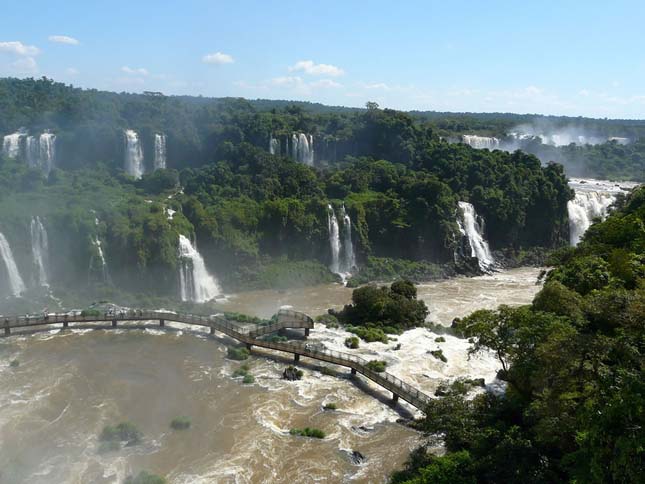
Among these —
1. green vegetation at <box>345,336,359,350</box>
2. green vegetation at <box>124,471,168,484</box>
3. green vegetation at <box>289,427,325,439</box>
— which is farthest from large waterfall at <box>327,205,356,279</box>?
green vegetation at <box>124,471,168,484</box>

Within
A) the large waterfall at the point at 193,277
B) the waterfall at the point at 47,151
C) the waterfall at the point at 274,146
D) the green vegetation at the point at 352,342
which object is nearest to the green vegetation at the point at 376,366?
the green vegetation at the point at 352,342

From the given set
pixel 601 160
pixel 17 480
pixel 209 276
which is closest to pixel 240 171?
pixel 209 276

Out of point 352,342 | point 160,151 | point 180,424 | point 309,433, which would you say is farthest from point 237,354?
point 160,151

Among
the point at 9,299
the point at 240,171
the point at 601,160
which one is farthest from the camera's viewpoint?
the point at 601,160

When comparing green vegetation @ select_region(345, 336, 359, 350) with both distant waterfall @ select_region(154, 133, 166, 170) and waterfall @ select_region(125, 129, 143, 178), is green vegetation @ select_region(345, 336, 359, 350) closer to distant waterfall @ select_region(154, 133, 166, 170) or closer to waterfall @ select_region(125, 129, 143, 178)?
waterfall @ select_region(125, 129, 143, 178)

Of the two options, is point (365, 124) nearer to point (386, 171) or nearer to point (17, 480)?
point (386, 171)
